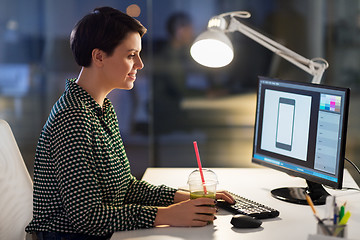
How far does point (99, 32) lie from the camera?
1.58m

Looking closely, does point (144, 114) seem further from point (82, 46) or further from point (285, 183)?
point (82, 46)

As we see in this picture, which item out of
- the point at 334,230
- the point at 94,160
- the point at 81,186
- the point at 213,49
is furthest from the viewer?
the point at 213,49

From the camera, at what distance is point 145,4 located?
3.54 m

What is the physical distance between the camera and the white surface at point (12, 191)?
1682mm

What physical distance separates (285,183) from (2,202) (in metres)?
1.03

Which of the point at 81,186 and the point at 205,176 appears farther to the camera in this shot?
the point at 205,176

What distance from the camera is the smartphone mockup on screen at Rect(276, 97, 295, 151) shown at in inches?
70.4

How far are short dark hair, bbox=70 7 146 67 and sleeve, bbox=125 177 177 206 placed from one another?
464mm

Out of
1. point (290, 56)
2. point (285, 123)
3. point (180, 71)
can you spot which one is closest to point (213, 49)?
point (290, 56)

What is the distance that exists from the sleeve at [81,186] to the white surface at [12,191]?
0.33 m

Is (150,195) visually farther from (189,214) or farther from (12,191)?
(12,191)

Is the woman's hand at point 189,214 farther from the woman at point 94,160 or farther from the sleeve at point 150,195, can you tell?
the sleeve at point 150,195

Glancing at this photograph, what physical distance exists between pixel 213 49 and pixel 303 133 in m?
0.55

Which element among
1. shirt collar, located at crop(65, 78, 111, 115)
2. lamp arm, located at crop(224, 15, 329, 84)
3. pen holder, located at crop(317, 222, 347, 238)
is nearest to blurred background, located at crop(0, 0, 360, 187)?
lamp arm, located at crop(224, 15, 329, 84)
